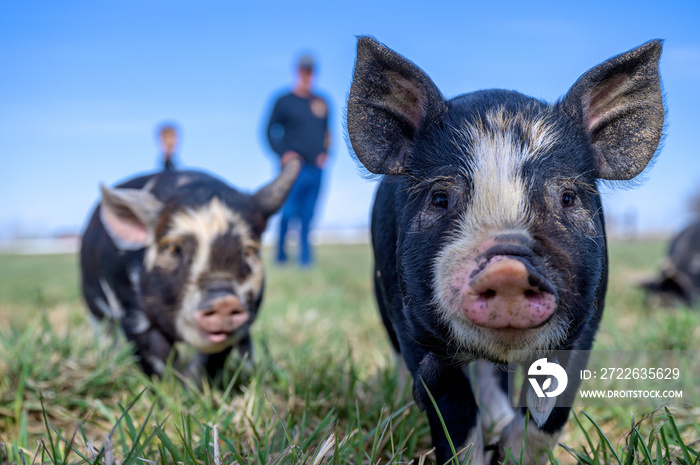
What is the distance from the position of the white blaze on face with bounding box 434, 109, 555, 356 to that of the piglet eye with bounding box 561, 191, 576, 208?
173 millimetres

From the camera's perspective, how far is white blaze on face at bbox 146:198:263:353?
3.60m

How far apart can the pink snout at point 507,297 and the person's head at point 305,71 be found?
7.78 metres

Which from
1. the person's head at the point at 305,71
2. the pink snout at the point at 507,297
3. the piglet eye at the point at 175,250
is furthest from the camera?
the person's head at the point at 305,71

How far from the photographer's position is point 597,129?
7.93 feet

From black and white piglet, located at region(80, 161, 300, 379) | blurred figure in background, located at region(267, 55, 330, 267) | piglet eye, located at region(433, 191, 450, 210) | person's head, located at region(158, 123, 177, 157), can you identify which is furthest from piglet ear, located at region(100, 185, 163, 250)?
blurred figure in background, located at region(267, 55, 330, 267)

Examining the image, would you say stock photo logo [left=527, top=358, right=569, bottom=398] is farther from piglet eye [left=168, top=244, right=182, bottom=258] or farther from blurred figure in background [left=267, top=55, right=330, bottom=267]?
blurred figure in background [left=267, top=55, right=330, bottom=267]

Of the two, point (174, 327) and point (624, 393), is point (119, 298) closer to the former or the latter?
point (174, 327)

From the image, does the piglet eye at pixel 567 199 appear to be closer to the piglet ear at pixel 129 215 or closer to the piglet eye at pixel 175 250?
the piglet eye at pixel 175 250

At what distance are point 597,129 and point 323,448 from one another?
162cm

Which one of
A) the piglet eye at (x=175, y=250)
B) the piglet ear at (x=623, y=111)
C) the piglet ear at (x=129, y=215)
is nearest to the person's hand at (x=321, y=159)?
the piglet ear at (x=129, y=215)

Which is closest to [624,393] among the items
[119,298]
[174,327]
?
[174,327]

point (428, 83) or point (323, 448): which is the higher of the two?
point (428, 83)

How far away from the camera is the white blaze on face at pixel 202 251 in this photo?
11.8 feet

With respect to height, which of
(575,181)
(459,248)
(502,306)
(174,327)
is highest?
(575,181)
